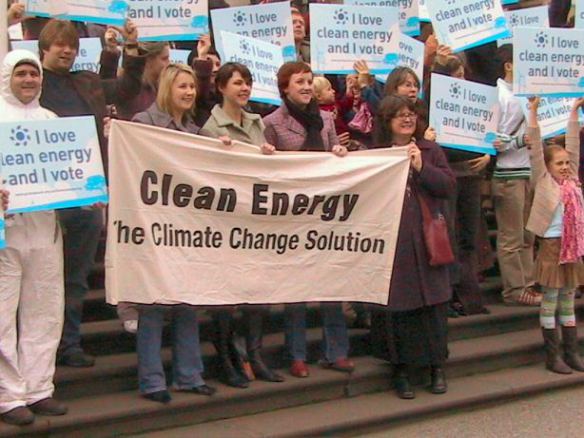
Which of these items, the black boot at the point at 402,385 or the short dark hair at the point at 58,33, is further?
the black boot at the point at 402,385

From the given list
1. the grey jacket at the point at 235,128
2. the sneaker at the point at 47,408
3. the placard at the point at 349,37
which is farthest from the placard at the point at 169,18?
the sneaker at the point at 47,408

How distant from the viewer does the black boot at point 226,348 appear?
21.5ft

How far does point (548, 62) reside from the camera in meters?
8.12

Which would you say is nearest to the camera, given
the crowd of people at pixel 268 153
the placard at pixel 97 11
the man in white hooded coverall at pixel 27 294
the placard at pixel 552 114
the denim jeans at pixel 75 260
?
the man in white hooded coverall at pixel 27 294

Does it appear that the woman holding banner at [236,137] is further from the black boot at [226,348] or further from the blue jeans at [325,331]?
the blue jeans at [325,331]

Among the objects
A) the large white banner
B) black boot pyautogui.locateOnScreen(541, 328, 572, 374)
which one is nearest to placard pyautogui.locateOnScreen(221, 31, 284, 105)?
the large white banner

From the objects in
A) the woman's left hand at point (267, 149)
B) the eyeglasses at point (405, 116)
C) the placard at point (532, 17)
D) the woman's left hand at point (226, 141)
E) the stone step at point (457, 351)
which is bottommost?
the stone step at point (457, 351)

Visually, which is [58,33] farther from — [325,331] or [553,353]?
[553,353]

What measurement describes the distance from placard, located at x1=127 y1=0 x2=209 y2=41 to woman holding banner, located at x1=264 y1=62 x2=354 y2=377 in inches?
36.7

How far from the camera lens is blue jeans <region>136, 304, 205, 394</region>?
618cm

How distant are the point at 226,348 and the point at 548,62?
11.0ft

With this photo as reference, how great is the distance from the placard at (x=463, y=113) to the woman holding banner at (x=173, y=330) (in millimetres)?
2123

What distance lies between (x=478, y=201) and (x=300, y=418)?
2762 millimetres

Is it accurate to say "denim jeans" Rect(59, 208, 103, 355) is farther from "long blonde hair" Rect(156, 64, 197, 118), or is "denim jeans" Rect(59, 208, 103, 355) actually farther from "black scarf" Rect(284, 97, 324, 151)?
"black scarf" Rect(284, 97, 324, 151)
